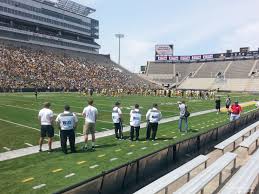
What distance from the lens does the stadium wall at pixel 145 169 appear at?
640cm

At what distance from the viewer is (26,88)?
54875 mm

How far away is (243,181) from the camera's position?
727 cm

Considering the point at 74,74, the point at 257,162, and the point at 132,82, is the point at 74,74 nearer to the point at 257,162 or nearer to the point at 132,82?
the point at 132,82

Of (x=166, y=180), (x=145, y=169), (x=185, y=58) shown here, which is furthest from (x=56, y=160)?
(x=185, y=58)

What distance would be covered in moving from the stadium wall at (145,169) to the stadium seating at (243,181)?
2.02m

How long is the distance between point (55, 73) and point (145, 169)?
197 feet

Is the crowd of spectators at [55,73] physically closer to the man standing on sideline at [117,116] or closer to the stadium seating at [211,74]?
the stadium seating at [211,74]

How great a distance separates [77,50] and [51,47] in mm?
10397

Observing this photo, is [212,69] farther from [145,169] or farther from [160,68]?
[145,169]

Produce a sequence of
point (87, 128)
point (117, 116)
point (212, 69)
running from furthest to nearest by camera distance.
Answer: point (212, 69) < point (117, 116) < point (87, 128)

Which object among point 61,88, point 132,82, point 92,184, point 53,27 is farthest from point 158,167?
point 53,27

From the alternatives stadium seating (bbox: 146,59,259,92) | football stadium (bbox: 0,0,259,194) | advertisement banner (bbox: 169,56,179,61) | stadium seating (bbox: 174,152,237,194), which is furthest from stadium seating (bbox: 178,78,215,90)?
stadium seating (bbox: 174,152,237,194)

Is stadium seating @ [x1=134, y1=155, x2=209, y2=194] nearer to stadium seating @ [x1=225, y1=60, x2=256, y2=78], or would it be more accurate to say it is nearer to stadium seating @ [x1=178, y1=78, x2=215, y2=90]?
stadium seating @ [x1=178, y1=78, x2=215, y2=90]

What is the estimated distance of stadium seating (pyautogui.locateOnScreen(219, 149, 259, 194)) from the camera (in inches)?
265
